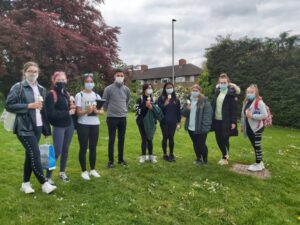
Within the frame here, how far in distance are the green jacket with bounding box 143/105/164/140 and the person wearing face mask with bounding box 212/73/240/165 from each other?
1.45 metres

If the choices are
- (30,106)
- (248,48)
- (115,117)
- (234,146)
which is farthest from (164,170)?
(248,48)

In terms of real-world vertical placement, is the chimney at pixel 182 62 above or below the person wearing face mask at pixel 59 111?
above

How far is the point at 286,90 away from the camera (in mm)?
18781

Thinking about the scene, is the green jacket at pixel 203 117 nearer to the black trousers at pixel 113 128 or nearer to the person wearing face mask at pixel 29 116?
the black trousers at pixel 113 128

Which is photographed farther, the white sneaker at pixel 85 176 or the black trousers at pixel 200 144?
the black trousers at pixel 200 144

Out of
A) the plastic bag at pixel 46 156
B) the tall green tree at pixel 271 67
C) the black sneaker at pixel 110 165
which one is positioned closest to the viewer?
the plastic bag at pixel 46 156

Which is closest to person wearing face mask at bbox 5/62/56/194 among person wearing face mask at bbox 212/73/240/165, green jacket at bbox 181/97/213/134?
green jacket at bbox 181/97/213/134

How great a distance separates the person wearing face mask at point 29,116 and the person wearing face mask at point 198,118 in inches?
147

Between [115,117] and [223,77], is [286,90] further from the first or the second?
[115,117]

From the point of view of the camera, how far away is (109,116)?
24.5 ft


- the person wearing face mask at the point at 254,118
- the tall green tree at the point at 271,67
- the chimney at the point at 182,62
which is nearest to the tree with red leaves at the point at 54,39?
the tall green tree at the point at 271,67

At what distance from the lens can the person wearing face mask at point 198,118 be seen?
7.89 meters

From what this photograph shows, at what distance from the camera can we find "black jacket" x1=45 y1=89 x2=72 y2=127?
19.6 feet

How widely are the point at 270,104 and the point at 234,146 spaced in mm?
9125
